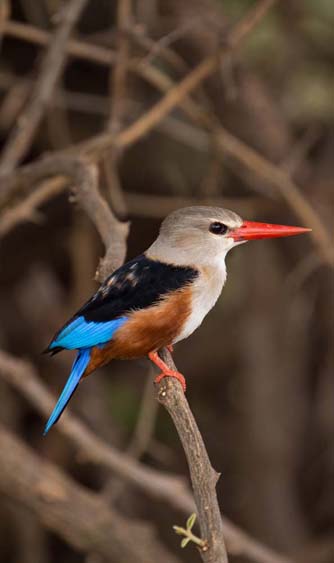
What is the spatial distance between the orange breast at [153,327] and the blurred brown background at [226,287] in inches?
88.0

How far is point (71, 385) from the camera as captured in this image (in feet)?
8.63

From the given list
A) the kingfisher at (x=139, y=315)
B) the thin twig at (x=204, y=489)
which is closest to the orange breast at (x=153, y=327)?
the kingfisher at (x=139, y=315)

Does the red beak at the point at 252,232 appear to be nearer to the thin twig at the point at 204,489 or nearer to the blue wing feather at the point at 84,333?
the blue wing feather at the point at 84,333

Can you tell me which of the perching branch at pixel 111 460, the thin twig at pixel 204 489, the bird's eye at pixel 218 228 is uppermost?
the bird's eye at pixel 218 228

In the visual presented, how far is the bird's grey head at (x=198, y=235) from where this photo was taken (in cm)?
285

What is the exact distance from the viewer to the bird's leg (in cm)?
252

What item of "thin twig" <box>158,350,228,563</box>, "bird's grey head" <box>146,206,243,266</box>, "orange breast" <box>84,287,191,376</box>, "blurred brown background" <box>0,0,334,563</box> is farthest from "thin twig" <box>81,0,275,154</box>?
"thin twig" <box>158,350,228,563</box>

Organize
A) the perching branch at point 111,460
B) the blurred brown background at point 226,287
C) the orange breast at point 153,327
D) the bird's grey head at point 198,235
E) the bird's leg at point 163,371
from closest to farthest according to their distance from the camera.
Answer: the bird's leg at point 163,371 < the orange breast at point 153,327 < the bird's grey head at point 198,235 < the perching branch at point 111,460 < the blurred brown background at point 226,287

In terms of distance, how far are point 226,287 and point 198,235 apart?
3.79m

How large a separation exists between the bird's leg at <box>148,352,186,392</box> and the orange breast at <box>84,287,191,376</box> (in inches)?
0.9

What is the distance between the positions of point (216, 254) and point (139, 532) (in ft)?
5.92

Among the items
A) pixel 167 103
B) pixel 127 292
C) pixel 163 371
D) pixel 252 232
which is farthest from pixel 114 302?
pixel 167 103

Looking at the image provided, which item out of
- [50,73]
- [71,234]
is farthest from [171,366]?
[71,234]

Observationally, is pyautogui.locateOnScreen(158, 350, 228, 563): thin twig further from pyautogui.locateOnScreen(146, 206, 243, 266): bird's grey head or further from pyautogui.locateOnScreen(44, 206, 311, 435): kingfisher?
pyautogui.locateOnScreen(146, 206, 243, 266): bird's grey head
